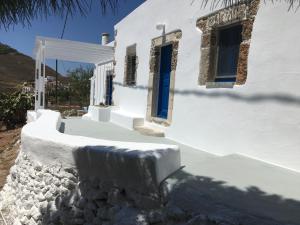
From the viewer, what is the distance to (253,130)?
4938 mm

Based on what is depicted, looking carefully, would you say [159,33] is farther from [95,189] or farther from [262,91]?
[95,189]

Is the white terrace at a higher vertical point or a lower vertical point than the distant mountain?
lower

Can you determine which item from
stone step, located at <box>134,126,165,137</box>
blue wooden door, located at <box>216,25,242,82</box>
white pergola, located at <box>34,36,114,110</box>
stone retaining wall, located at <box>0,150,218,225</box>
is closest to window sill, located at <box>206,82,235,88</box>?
blue wooden door, located at <box>216,25,242,82</box>

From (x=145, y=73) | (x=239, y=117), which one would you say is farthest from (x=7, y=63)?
(x=239, y=117)

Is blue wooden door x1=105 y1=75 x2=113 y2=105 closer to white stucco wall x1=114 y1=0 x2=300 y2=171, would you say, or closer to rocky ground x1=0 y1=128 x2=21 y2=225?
rocky ground x1=0 y1=128 x2=21 y2=225

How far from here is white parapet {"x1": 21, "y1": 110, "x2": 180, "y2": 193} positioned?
11.7ft

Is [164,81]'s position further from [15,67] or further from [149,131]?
[15,67]

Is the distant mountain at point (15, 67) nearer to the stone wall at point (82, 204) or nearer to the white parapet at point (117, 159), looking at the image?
the stone wall at point (82, 204)

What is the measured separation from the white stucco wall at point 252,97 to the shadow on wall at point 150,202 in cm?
141

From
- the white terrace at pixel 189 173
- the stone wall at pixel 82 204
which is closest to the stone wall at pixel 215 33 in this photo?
the white terrace at pixel 189 173

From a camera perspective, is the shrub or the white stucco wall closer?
the white stucco wall

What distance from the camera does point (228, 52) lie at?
595 cm

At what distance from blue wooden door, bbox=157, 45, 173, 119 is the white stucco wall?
73 centimetres

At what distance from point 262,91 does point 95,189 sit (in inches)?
112
